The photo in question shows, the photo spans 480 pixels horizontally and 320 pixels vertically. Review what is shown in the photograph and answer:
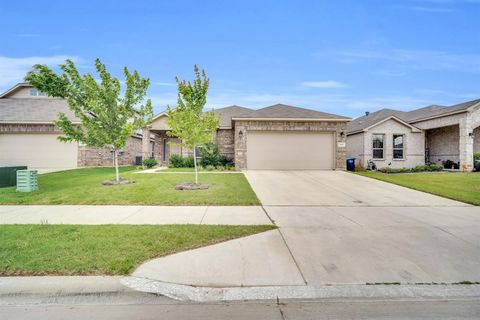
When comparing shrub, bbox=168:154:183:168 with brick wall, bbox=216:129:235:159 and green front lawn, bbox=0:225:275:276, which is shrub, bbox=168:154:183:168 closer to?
brick wall, bbox=216:129:235:159

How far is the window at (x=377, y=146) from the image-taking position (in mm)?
20875

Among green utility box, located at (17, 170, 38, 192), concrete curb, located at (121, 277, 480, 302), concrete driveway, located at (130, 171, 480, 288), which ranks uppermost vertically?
green utility box, located at (17, 170, 38, 192)

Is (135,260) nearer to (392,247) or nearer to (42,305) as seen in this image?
(42,305)

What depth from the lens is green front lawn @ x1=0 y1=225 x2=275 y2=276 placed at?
3682 millimetres

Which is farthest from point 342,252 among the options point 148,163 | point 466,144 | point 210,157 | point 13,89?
point 13,89

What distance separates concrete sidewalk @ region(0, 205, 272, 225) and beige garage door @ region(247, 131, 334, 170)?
1051 centimetres

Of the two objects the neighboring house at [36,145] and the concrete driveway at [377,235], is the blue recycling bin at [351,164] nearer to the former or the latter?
the concrete driveway at [377,235]

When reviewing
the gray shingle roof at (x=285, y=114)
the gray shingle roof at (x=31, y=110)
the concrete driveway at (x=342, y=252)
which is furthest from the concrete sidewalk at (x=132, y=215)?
the gray shingle roof at (x=31, y=110)

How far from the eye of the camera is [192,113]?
11.1 metres

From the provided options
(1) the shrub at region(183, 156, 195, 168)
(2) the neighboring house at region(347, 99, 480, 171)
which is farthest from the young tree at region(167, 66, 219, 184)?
(2) the neighboring house at region(347, 99, 480, 171)

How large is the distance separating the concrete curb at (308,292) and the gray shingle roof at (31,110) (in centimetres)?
2222

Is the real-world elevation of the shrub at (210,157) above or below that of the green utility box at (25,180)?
above

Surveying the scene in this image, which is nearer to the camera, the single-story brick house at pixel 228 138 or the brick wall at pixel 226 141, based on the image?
the single-story brick house at pixel 228 138

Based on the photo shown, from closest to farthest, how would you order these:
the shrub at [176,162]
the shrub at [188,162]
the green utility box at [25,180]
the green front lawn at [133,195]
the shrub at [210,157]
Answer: the green front lawn at [133,195] → the green utility box at [25,180] → the shrub at [210,157] → the shrub at [188,162] → the shrub at [176,162]
